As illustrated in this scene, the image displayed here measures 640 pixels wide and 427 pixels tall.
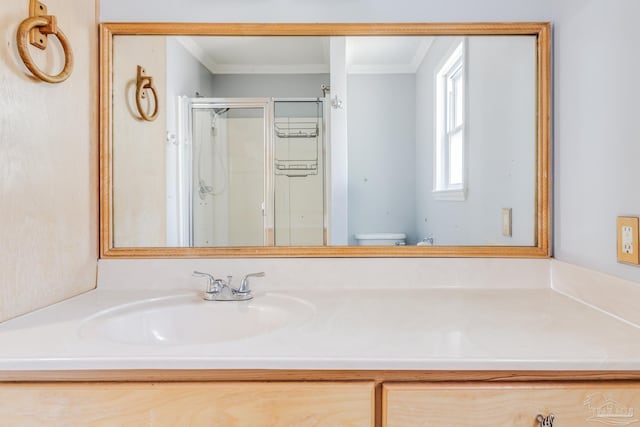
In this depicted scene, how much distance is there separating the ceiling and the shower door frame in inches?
3.8

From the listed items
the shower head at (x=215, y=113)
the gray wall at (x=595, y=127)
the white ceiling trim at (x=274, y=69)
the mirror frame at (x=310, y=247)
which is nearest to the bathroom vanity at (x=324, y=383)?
the gray wall at (x=595, y=127)

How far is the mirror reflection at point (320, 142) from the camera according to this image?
1246 millimetres

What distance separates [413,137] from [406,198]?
0.66 feet

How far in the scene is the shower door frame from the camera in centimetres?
125

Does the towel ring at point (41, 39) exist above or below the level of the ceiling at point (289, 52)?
below

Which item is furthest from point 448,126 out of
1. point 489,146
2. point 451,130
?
point 489,146

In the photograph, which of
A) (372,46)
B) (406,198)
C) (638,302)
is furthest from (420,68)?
(638,302)

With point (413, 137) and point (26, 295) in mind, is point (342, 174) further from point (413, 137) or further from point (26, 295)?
point (26, 295)

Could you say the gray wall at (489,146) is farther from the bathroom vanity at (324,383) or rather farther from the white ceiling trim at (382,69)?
the bathroom vanity at (324,383)

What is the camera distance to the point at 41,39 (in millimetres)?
961

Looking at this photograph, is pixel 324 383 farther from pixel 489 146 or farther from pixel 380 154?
pixel 489 146

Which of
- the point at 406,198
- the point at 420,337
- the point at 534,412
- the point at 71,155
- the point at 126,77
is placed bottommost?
the point at 534,412

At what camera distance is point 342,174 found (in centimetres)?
127

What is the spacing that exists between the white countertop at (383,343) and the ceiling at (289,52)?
2.53 feet
